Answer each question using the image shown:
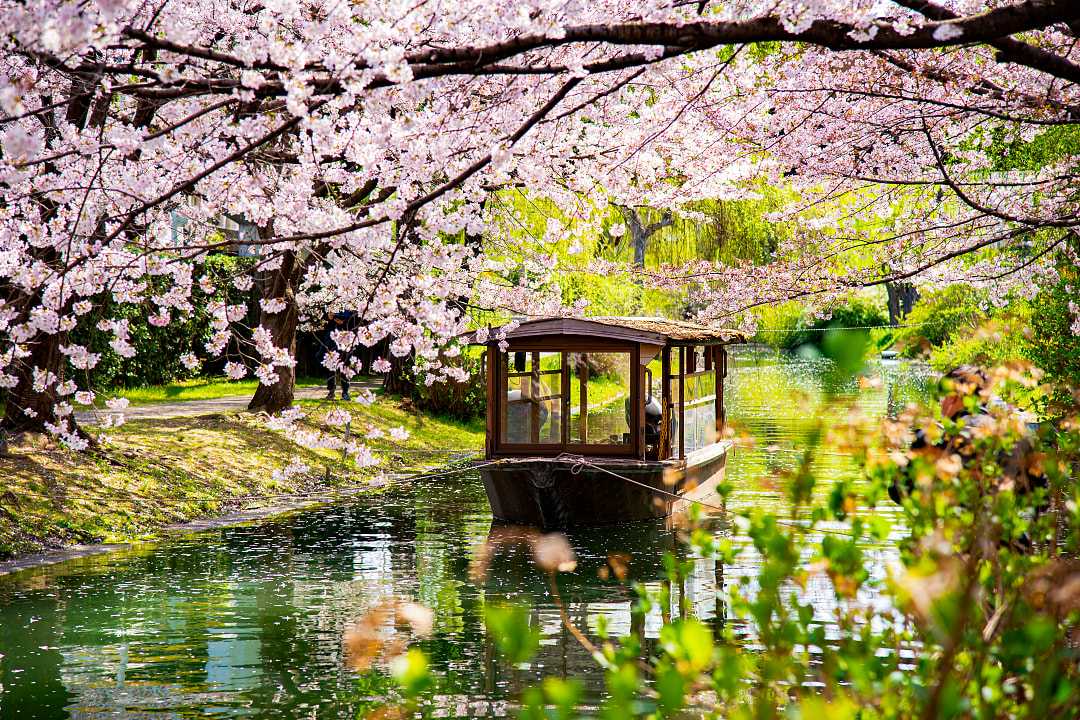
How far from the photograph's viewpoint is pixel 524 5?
6.45m

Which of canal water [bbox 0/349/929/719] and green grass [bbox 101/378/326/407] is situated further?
green grass [bbox 101/378/326/407]

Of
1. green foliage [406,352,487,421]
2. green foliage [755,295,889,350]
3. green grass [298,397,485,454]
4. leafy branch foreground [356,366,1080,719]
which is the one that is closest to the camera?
leafy branch foreground [356,366,1080,719]

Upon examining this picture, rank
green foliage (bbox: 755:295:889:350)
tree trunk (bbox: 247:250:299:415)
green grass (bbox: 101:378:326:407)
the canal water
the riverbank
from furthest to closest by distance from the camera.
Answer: green grass (bbox: 101:378:326:407) → tree trunk (bbox: 247:250:299:415) → green foliage (bbox: 755:295:889:350) → the riverbank → the canal water

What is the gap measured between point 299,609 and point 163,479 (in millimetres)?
6198

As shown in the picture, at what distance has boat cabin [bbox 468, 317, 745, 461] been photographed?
1581 centimetres

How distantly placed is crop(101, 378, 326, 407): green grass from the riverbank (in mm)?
3078

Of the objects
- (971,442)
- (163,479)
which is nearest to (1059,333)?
(163,479)

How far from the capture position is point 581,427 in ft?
54.2

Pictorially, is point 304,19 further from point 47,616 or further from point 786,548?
point 786,548

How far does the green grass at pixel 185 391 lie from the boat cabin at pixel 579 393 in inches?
342

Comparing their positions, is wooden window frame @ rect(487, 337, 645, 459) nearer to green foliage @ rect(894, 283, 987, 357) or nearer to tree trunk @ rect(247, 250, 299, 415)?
tree trunk @ rect(247, 250, 299, 415)

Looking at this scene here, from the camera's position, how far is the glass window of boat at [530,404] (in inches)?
650

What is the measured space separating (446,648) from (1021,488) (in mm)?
5320

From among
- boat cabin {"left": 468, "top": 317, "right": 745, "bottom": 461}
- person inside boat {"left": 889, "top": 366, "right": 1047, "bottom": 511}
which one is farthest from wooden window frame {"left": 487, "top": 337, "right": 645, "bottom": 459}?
person inside boat {"left": 889, "top": 366, "right": 1047, "bottom": 511}
